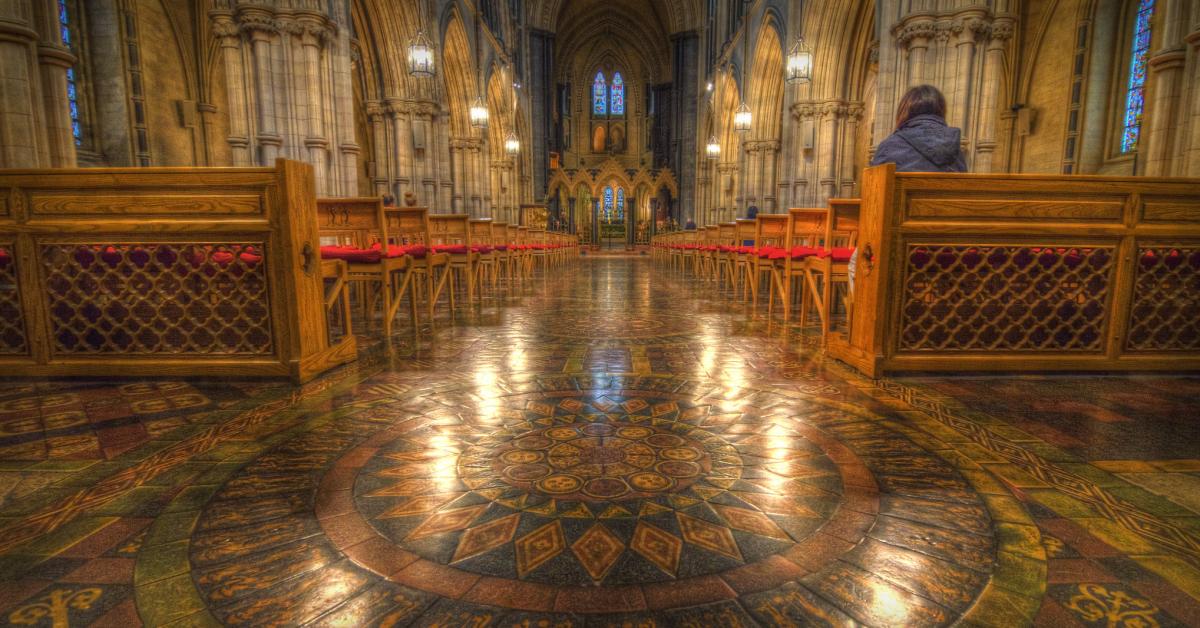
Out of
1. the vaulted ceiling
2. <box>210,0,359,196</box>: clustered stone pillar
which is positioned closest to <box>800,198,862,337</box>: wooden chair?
<box>210,0,359,196</box>: clustered stone pillar

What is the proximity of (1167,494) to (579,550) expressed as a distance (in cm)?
200

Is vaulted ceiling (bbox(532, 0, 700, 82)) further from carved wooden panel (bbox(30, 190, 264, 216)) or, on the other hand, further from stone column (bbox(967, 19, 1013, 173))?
carved wooden panel (bbox(30, 190, 264, 216))

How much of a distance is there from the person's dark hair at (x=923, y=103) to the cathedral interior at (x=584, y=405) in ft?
0.06

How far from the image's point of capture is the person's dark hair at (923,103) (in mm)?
3557

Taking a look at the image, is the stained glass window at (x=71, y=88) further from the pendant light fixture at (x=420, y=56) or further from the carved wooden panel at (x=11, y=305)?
Result: the carved wooden panel at (x=11, y=305)

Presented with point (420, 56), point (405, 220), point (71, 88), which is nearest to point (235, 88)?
point (420, 56)

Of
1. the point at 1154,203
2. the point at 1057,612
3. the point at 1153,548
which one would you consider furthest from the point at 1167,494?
the point at 1154,203

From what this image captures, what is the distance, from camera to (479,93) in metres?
17.2

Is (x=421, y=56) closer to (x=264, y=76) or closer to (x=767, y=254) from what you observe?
(x=264, y=76)

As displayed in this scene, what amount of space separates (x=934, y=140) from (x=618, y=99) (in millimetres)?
40631

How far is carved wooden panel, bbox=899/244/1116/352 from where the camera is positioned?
125 inches

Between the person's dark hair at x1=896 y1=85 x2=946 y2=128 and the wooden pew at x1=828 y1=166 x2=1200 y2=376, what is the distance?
0.76 meters

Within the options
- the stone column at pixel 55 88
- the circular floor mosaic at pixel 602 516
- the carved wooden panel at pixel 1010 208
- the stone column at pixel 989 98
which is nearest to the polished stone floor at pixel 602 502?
the circular floor mosaic at pixel 602 516

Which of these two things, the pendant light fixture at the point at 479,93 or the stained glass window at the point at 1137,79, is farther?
the pendant light fixture at the point at 479,93
